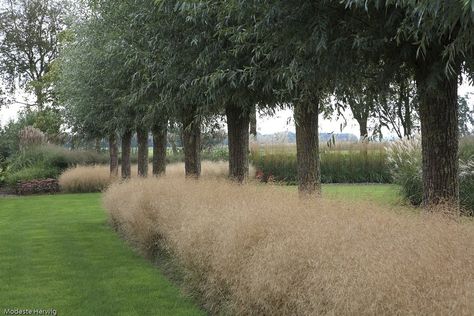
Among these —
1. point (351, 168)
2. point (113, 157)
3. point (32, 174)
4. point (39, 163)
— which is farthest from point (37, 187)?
point (351, 168)

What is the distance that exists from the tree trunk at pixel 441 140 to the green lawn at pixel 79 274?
3.05 metres

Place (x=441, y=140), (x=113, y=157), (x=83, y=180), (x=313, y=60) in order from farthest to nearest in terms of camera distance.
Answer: (x=83, y=180), (x=113, y=157), (x=441, y=140), (x=313, y=60)

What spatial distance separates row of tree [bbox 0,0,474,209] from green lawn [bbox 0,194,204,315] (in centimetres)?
253

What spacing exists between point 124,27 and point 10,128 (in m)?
26.3

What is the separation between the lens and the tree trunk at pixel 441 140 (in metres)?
6.15

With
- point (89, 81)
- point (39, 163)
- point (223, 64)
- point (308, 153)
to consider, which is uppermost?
point (89, 81)

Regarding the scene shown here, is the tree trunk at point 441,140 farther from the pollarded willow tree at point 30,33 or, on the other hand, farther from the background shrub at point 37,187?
the pollarded willow tree at point 30,33

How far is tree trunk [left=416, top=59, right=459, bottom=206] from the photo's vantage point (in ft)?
20.2

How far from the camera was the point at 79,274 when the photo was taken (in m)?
8.63

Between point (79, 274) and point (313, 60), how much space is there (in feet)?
16.7

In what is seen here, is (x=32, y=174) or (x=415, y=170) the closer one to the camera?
(x=415, y=170)

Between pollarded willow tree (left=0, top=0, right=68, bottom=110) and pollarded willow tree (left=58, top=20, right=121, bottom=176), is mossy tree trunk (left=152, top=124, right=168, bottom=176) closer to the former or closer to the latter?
pollarded willow tree (left=58, top=20, right=121, bottom=176)

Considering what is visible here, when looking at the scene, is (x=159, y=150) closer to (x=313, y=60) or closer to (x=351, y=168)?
(x=313, y=60)

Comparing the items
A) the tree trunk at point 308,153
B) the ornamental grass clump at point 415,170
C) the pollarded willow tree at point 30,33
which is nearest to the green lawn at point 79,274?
the tree trunk at point 308,153
